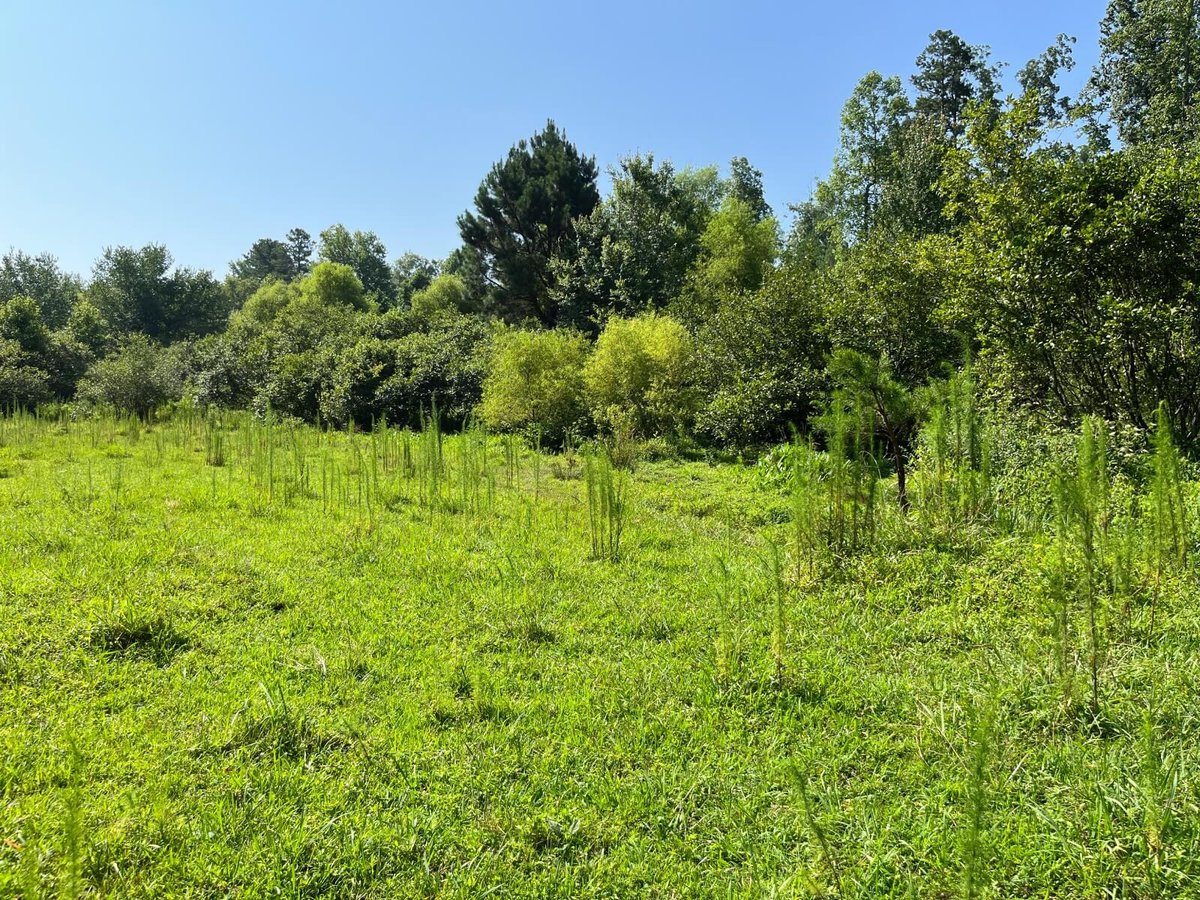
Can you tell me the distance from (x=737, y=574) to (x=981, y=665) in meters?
1.67

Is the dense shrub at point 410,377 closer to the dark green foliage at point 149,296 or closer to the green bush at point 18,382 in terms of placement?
the green bush at point 18,382

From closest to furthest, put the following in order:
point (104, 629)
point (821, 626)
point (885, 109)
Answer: point (104, 629) < point (821, 626) < point (885, 109)

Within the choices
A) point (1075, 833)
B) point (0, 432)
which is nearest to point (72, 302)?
point (0, 432)

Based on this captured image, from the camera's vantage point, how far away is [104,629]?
3.18 m

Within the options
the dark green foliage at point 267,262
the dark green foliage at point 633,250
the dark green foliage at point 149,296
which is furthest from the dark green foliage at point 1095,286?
the dark green foliage at point 267,262

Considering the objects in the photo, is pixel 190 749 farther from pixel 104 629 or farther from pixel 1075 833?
pixel 1075 833

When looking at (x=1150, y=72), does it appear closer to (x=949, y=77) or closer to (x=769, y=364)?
(x=949, y=77)

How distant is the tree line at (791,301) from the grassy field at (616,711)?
1771 millimetres

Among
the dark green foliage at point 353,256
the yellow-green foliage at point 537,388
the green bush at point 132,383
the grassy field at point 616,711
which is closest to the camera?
the grassy field at point 616,711

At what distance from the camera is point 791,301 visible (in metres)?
9.91

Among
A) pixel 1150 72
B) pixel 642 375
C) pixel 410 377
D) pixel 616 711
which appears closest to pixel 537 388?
pixel 642 375

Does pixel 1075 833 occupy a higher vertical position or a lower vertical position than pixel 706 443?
lower

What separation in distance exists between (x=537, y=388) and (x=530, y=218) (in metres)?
13.8

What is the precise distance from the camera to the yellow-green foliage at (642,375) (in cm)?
1119
